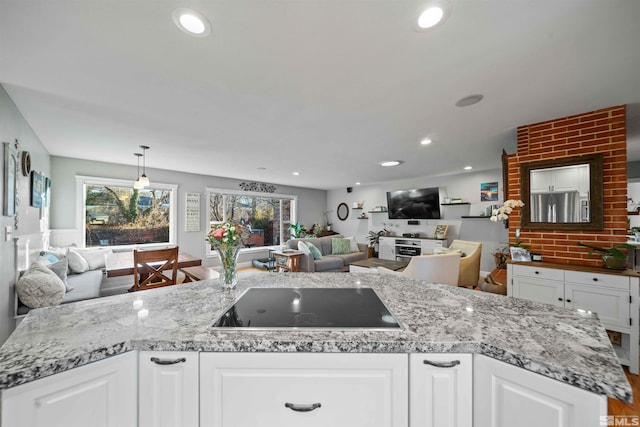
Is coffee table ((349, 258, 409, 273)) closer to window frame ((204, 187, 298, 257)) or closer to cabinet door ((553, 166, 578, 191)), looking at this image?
cabinet door ((553, 166, 578, 191))

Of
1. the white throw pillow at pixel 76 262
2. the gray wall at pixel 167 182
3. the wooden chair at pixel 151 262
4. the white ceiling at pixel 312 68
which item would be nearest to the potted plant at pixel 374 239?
the gray wall at pixel 167 182

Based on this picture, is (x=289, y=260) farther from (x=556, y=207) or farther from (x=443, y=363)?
(x=443, y=363)

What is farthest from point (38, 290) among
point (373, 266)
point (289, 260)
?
point (373, 266)

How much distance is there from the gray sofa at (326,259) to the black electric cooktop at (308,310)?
339 centimetres

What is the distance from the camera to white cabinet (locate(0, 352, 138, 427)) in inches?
28.5

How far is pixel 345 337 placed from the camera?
3.03 feet

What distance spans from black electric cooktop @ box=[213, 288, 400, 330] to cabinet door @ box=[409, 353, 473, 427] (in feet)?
0.57

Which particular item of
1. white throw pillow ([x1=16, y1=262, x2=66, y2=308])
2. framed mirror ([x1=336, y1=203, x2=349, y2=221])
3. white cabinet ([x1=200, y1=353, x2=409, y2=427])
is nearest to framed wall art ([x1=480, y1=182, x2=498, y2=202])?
framed mirror ([x1=336, y1=203, x2=349, y2=221])

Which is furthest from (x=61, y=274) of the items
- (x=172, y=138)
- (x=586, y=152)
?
(x=586, y=152)

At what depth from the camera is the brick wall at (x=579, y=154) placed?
7.22 ft

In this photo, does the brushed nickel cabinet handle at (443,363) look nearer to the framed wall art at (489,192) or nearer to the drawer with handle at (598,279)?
the drawer with handle at (598,279)

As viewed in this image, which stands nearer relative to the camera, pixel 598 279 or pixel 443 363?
pixel 443 363

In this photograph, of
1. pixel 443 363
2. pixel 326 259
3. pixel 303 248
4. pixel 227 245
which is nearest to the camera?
pixel 443 363

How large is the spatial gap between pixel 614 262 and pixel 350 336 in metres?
2.69
